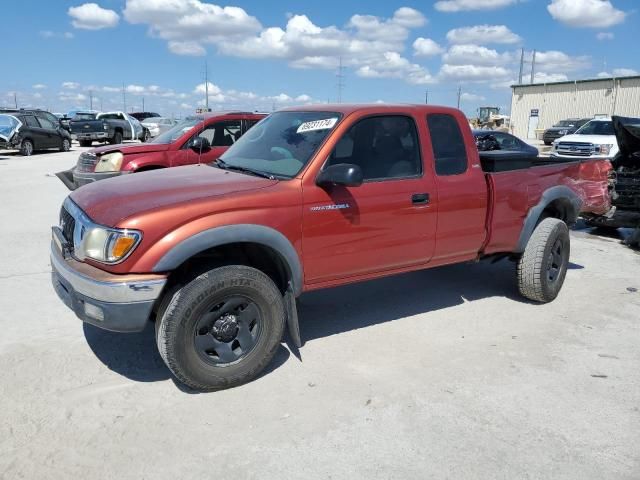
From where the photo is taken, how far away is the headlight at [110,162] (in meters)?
8.60

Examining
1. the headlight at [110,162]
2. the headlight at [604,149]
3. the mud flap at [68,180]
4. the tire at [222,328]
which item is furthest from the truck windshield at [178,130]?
the headlight at [604,149]

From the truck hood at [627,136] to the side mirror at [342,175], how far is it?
256 inches

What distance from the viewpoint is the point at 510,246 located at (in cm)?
507

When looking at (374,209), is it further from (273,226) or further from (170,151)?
(170,151)

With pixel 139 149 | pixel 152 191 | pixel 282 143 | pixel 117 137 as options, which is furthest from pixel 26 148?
pixel 152 191

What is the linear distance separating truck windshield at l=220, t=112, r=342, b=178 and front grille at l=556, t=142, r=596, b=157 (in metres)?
13.6

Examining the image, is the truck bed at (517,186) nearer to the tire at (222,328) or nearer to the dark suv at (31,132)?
the tire at (222,328)

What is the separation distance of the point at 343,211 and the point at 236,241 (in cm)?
84

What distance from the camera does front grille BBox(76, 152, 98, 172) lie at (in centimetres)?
896

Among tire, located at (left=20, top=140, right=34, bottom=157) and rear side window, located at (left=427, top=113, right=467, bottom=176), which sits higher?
rear side window, located at (left=427, top=113, right=467, bottom=176)

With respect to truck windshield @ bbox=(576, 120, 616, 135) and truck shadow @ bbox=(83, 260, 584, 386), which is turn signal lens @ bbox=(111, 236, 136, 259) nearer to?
truck shadow @ bbox=(83, 260, 584, 386)

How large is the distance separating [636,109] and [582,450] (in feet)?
136

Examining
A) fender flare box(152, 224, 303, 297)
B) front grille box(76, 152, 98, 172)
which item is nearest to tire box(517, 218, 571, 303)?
fender flare box(152, 224, 303, 297)

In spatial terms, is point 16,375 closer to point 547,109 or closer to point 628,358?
point 628,358
